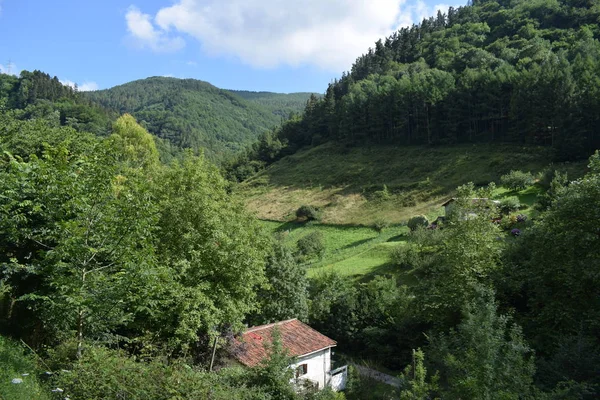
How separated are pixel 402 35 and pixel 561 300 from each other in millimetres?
132868

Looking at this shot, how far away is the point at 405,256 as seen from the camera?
33.2m

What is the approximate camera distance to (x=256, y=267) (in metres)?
17.8

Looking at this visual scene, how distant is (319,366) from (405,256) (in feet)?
46.1

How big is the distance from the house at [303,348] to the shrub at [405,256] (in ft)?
41.4

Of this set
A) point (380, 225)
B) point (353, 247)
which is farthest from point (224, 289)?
point (380, 225)

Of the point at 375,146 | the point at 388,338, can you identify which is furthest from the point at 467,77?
the point at 388,338

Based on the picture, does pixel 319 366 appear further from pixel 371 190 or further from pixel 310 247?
pixel 371 190

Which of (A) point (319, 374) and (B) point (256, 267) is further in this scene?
(A) point (319, 374)

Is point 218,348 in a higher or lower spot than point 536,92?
lower

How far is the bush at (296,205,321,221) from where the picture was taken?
58.5m

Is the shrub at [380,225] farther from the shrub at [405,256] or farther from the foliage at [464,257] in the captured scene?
the foliage at [464,257]

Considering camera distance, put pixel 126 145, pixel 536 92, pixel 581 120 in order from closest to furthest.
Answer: pixel 126 145, pixel 581 120, pixel 536 92

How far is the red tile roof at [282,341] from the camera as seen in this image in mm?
19141

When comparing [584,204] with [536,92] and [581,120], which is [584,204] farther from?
[536,92]
